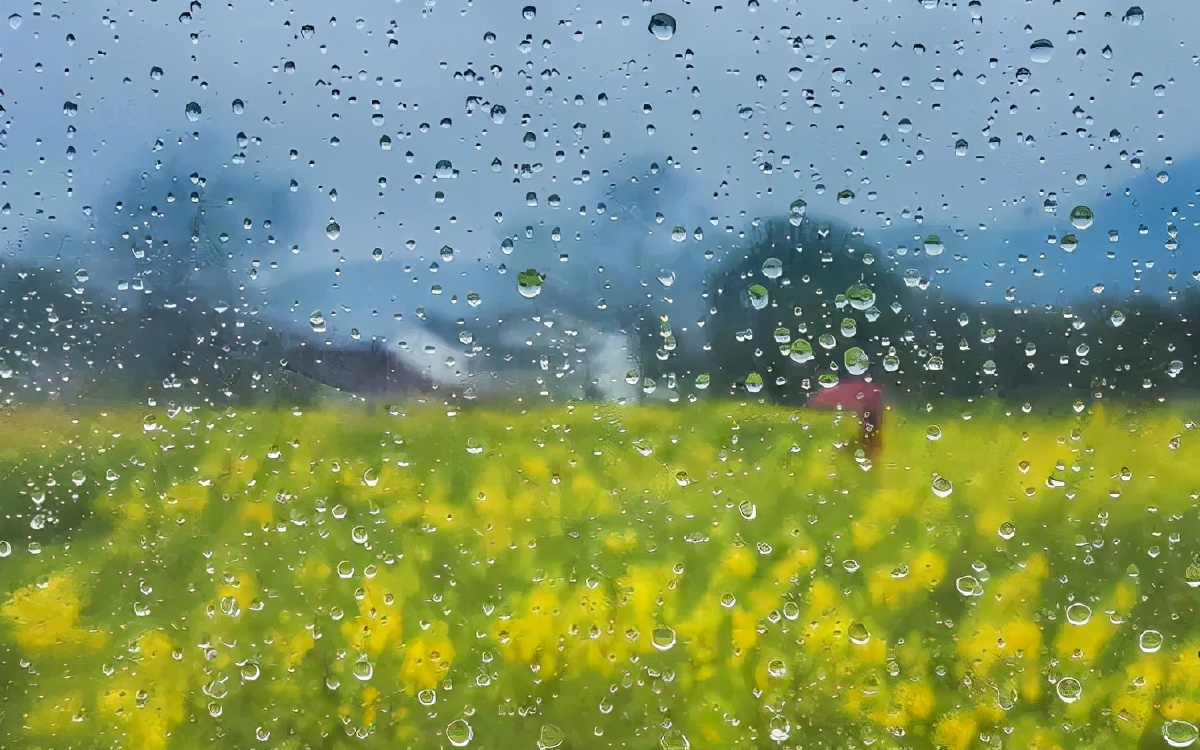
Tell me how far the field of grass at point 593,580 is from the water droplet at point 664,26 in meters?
0.51

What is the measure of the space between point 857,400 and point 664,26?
571 mm

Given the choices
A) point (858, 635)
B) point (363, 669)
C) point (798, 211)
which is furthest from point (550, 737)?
point (798, 211)

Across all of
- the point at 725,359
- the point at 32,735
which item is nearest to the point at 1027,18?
the point at 725,359

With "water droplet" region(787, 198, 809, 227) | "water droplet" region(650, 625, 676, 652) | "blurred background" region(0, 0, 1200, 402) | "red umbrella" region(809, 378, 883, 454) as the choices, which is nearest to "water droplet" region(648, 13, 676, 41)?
"blurred background" region(0, 0, 1200, 402)

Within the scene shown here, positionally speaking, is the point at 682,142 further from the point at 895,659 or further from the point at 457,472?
the point at 895,659

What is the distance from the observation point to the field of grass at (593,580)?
2.76ft

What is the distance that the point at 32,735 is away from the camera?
0.88 metres

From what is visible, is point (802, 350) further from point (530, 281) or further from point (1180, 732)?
point (1180, 732)

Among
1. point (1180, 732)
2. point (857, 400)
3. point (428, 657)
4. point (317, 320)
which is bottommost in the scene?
point (1180, 732)

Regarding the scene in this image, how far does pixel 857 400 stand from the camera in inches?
32.9

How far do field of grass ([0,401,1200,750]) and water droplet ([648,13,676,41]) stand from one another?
1.67 ft

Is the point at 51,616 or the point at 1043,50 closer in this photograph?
the point at 1043,50

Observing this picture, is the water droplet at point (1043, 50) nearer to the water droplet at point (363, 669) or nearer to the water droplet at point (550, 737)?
the water droplet at point (550, 737)

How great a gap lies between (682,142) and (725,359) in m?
0.30
